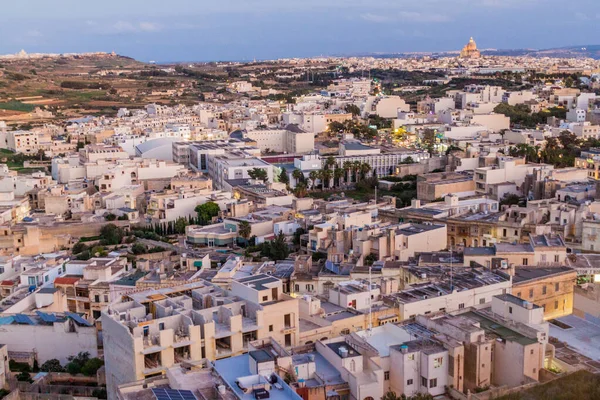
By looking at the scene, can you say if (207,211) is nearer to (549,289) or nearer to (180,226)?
(180,226)

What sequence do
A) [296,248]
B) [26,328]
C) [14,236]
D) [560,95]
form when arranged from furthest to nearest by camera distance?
[560,95], [14,236], [296,248], [26,328]

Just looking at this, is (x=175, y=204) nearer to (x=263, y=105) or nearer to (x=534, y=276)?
(x=534, y=276)

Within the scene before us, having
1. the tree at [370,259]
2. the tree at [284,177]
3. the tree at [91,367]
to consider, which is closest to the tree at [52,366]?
the tree at [91,367]

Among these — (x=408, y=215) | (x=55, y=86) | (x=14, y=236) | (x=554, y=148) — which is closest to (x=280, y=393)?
(x=408, y=215)

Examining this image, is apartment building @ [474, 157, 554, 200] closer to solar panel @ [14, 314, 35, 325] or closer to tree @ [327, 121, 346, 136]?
solar panel @ [14, 314, 35, 325]

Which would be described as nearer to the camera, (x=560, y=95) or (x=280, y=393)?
(x=280, y=393)

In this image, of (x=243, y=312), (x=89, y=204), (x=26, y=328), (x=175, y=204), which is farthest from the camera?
(x=89, y=204)
